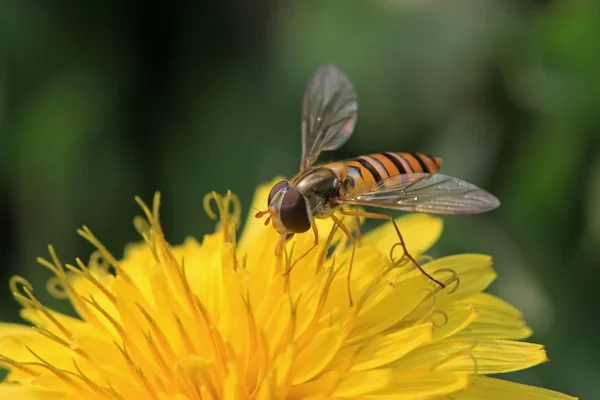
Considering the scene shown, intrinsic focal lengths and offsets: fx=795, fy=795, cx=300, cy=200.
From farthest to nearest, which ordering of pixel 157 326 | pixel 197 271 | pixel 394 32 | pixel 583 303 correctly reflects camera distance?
pixel 394 32
pixel 583 303
pixel 197 271
pixel 157 326

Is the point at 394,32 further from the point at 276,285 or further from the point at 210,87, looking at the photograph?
the point at 276,285

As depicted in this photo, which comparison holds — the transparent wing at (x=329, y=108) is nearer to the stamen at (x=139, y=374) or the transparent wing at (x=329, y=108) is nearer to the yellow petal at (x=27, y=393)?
the stamen at (x=139, y=374)

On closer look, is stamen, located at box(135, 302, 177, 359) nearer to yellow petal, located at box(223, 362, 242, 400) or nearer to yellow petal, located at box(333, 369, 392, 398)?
yellow petal, located at box(223, 362, 242, 400)

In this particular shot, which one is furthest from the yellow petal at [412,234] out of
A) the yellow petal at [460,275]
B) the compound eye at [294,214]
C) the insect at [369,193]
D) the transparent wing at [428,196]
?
the compound eye at [294,214]

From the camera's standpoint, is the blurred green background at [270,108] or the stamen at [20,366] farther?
the blurred green background at [270,108]

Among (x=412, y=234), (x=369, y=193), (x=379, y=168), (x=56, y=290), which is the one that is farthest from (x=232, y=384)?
(x=56, y=290)

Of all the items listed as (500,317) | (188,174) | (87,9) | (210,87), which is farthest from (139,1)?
(500,317)

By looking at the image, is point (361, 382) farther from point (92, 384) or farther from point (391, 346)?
point (92, 384)
